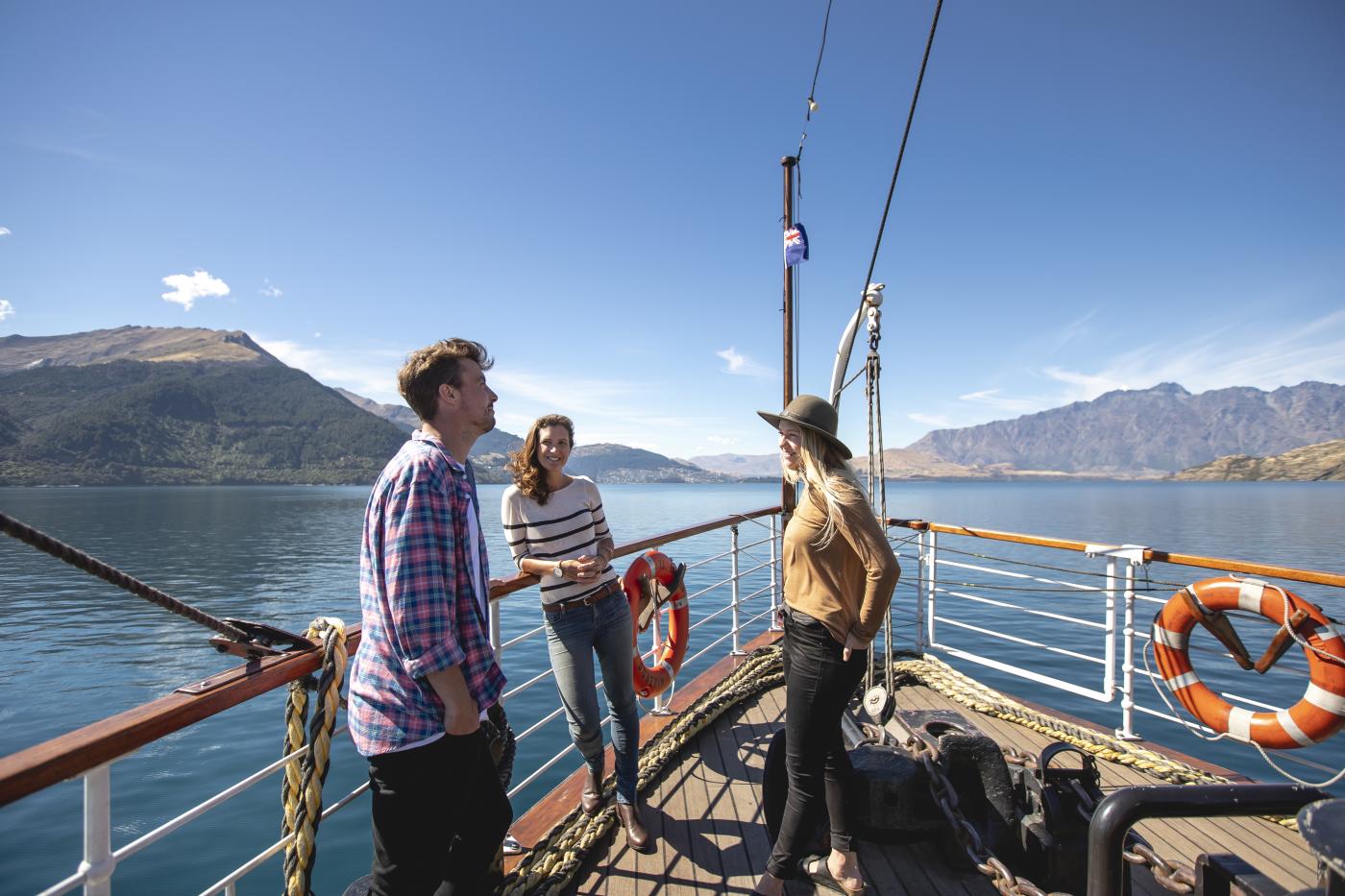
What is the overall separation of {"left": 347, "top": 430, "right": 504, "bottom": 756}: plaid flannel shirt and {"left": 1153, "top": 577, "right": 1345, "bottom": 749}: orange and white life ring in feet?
9.08

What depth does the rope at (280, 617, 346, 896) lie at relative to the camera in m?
1.20

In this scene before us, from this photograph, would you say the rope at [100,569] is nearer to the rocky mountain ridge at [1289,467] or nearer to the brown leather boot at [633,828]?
the brown leather boot at [633,828]

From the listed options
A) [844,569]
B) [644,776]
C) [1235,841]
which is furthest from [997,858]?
[644,776]

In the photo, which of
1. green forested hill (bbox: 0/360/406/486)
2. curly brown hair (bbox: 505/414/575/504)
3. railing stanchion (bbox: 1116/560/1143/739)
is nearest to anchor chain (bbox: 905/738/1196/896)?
railing stanchion (bbox: 1116/560/1143/739)

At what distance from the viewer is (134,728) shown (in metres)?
0.95

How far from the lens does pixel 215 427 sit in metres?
121

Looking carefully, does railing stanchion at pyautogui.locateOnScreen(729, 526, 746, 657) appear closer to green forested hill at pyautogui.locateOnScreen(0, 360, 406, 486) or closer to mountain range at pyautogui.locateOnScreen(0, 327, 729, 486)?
mountain range at pyautogui.locateOnScreen(0, 327, 729, 486)

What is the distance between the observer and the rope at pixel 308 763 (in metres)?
1.20

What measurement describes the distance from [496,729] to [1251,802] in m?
1.34

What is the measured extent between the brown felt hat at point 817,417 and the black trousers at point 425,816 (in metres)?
1.15

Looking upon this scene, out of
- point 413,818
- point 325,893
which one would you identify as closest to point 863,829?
point 413,818

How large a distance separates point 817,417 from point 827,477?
0.18 meters

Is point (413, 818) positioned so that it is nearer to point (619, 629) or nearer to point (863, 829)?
point (619, 629)

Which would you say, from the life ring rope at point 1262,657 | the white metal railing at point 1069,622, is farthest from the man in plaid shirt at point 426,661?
the life ring rope at point 1262,657
